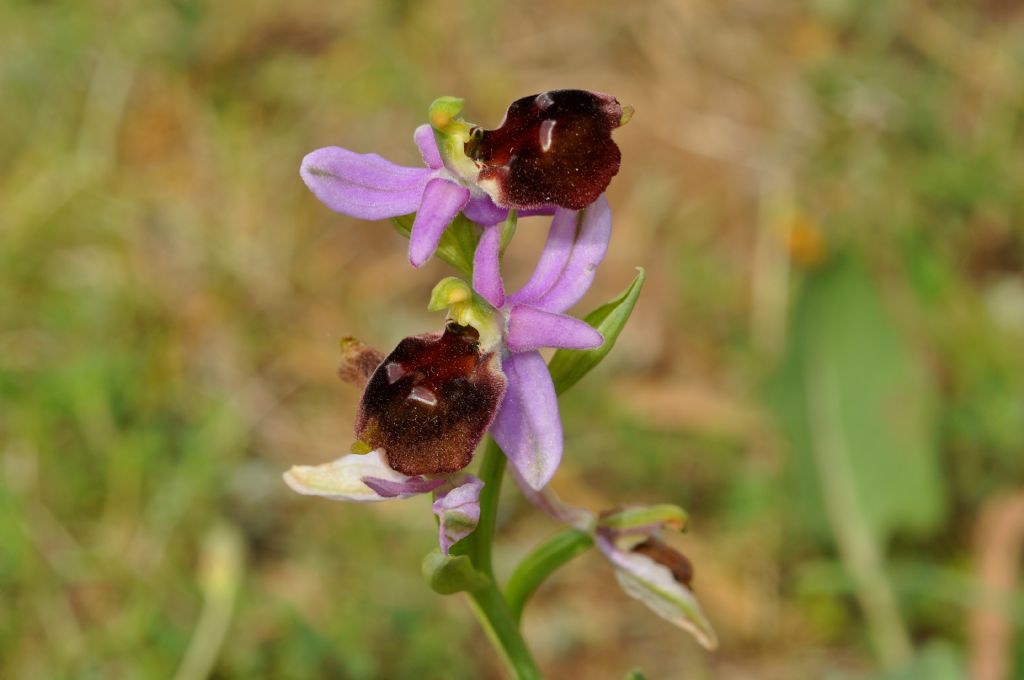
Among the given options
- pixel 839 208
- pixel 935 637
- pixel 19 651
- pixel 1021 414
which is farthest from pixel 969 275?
pixel 19 651

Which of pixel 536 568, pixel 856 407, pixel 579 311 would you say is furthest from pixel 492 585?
pixel 579 311

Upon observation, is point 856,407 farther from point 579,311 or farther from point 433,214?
point 433,214

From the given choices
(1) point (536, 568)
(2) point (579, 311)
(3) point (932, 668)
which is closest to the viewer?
(1) point (536, 568)

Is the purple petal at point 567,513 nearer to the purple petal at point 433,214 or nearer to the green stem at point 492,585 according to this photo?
the green stem at point 492,585

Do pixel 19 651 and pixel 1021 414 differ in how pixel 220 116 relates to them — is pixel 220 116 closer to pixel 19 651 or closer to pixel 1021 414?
pixel 19 651

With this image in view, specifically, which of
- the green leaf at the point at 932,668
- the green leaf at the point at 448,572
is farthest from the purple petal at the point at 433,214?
the green leaf at the point at 932,668

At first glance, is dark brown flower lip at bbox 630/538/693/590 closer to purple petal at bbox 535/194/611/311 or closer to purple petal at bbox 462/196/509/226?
purple petal at bbox 535/194/611/311
